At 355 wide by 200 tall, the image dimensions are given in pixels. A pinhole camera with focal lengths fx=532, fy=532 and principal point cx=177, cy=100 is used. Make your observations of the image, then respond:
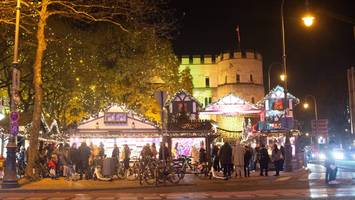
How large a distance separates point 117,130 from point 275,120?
442 inches

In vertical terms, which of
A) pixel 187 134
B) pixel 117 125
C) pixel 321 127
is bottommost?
pixel 187 134

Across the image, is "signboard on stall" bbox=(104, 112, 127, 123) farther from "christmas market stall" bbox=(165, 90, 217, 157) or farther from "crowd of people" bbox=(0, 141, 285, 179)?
"crowd of people" bbox=(0, 141, 285, 179)

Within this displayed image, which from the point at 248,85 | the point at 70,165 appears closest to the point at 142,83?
the point at 70,165

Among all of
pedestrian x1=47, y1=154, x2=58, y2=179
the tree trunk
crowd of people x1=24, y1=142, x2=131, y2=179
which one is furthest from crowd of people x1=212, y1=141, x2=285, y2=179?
the tree trunk

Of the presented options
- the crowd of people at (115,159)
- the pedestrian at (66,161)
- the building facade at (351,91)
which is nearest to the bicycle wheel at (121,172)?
the crowd of people at (115,159)

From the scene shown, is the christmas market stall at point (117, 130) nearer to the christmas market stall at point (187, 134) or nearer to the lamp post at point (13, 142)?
the christmas market stall at point (187, 134)

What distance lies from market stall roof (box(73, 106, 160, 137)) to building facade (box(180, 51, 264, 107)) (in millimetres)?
55482

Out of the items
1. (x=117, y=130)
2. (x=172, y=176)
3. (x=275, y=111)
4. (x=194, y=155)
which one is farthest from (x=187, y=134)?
(x=172, y=176)

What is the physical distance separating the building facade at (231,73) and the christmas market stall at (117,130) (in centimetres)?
5547

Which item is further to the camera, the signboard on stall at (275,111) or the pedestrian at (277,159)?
the signboard on stall at (275,111)

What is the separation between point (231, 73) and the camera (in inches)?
3772

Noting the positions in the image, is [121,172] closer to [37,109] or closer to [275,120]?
[37,109]

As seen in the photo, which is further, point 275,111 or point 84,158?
point 275,111

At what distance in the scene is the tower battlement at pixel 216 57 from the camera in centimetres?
9400
